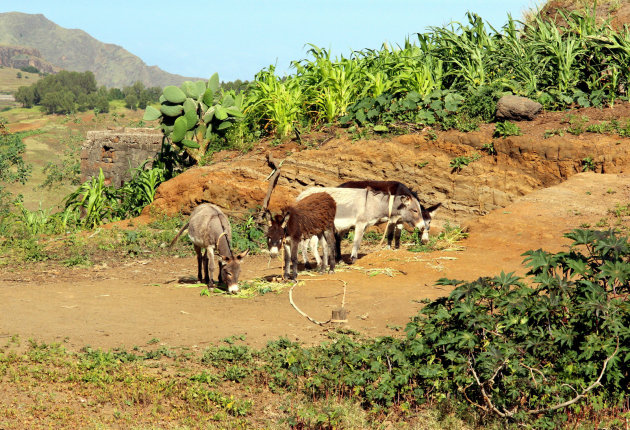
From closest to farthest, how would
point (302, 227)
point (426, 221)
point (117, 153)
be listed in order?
point (302, 227) → point (426, 221) → point (117, 153)

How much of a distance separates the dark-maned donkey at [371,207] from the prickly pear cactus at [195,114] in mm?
6768

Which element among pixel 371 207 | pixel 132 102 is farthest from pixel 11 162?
pixel 132 102

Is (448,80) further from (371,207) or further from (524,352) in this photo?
(524,352)

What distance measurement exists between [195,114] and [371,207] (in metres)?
7.62

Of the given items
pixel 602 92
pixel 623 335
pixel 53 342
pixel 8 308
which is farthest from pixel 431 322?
pixel 602 92

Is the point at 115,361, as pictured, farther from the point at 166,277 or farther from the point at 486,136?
the point at 486,136

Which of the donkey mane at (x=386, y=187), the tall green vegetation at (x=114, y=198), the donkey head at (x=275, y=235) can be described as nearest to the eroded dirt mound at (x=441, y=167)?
the tall green vegetation at (x=114, y=198)

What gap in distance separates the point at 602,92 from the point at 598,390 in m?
12.5

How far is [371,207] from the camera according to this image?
43.3 feet

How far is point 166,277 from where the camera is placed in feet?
43.0

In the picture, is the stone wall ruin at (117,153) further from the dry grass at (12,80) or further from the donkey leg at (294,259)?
the dry grass at (12,80)

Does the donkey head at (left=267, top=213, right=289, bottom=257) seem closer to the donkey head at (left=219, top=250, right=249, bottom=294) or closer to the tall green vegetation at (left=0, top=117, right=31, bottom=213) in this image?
the donkey head at (left=219, top=250, right=249, bottom=294)

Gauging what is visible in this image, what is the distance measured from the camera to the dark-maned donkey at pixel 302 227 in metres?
11.5

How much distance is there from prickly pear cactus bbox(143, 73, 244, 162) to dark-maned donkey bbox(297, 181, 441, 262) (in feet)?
22.2
